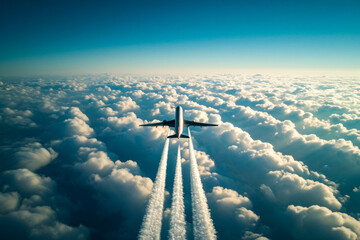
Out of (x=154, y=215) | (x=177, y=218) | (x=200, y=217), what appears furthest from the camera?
(x=154, y=215)

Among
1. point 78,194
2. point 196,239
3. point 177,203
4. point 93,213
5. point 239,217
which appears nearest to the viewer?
point 196,239

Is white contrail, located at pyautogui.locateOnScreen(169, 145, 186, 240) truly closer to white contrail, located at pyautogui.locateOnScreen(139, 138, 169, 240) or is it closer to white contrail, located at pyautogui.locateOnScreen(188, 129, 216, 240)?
white contrail, located at pyautogui.locateOnScreen(188, 129, 216, 240)

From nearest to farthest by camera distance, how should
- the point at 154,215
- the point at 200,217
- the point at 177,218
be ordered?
1. the point at 177,218
2. the point at 200,217
3. the point at 154,215

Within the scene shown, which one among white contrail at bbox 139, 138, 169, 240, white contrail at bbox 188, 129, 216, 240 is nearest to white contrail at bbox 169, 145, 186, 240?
white contrail at bbox 188, 129, 216, 240

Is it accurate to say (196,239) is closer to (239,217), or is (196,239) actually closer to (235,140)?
(239,217)

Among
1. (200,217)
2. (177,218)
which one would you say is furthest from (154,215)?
(200,217)

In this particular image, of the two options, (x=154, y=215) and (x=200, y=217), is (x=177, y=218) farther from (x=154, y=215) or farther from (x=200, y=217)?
(x=154, y=215)

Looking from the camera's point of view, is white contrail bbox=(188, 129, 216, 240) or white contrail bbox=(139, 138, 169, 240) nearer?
white contrail bbox=(188, 129, 216, 240)

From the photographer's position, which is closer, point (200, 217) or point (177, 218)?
point (177, 218)

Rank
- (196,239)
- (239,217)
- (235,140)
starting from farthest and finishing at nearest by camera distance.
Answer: (235,140) < (239,217) < (196,239)

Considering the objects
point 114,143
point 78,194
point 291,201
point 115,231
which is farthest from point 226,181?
point 114,143

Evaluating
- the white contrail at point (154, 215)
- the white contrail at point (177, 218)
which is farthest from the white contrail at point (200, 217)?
the white contrail at point (154, 215)
